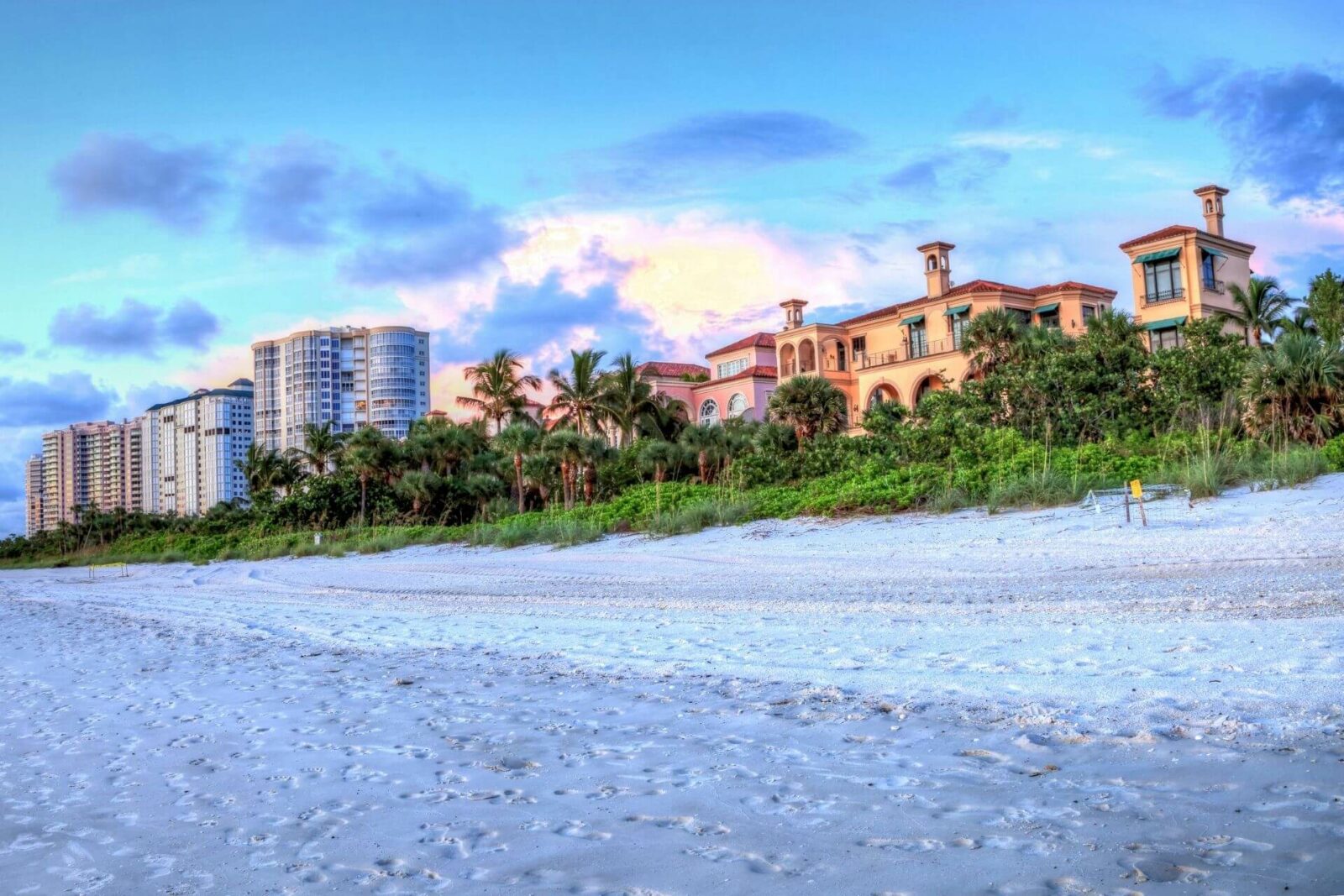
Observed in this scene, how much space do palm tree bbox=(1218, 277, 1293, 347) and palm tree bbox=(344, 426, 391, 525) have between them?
114 ft

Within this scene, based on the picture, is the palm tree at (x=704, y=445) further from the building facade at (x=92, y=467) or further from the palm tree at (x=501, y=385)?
the building facade at (x=92, y=467)

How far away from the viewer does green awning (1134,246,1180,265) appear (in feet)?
136

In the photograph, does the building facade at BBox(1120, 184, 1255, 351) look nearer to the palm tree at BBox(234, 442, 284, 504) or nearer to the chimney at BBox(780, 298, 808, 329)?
the chimney at BBox(780, 298, 808, 329)

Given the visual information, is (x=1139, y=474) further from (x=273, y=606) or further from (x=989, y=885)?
(x=989, y=885)

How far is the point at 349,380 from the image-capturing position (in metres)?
119

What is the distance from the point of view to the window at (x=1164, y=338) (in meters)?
41.1


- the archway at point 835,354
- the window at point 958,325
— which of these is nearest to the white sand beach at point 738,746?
the window at point 958,325

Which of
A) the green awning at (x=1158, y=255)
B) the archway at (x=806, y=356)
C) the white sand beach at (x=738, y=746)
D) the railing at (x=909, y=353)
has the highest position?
the green awning at (x=1158, y=255)

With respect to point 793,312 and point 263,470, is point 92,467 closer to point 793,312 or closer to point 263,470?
point 263,470

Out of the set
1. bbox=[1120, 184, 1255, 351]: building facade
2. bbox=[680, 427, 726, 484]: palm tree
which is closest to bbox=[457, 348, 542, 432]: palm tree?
bbox=[680, 427, 726, 484]: palm tree

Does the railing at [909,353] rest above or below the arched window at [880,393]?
above

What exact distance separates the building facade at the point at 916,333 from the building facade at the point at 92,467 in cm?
11169

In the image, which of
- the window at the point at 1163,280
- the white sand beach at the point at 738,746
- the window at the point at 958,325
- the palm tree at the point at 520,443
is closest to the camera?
the white sand beach at the point at 738,746

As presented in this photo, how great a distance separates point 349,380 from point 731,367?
72.7 meters
